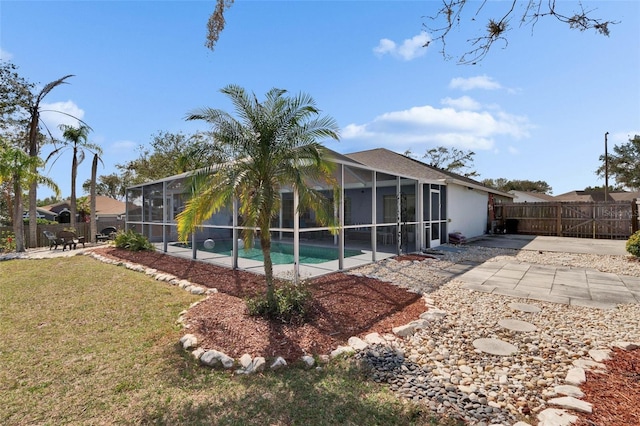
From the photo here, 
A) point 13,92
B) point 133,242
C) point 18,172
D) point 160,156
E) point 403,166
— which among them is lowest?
point 133,242

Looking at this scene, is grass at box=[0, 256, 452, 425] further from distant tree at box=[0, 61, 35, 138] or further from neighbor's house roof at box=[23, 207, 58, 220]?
neighbor's house roof at box=[23, 207, 58, 220]

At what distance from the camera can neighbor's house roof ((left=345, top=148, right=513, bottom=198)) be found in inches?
485

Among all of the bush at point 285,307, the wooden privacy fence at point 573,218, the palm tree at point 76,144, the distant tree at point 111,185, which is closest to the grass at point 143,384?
the bush at point 285,307

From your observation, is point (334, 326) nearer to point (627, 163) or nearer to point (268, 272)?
point (268, 272)

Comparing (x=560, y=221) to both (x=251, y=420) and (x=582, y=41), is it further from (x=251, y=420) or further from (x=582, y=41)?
(x=251, y=420)

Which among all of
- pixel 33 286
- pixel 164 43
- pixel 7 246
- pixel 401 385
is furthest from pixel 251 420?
pixel 7 246

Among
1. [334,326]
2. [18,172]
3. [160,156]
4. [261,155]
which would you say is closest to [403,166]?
[261,155]

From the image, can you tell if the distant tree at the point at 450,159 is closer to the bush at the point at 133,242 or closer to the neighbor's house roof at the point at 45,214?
the bush at the point at 133,242

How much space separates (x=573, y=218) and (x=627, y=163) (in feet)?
59.3

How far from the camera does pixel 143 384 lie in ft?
9.78

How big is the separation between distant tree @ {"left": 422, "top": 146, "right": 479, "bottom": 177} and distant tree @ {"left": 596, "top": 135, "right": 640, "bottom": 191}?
11.9 m

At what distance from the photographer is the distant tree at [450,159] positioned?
30.0 m

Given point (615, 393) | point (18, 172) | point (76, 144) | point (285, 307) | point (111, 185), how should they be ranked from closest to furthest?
1. point (615, 393)
2. point (285, 307)
3. point (18, 172)
4. point (76, 144)
5. point (111, 185)

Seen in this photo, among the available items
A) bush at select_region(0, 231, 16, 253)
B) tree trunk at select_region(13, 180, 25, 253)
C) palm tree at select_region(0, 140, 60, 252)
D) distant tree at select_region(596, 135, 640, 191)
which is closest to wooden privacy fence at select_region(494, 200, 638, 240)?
distant tree at select_region(596, 135, 640, 191)
